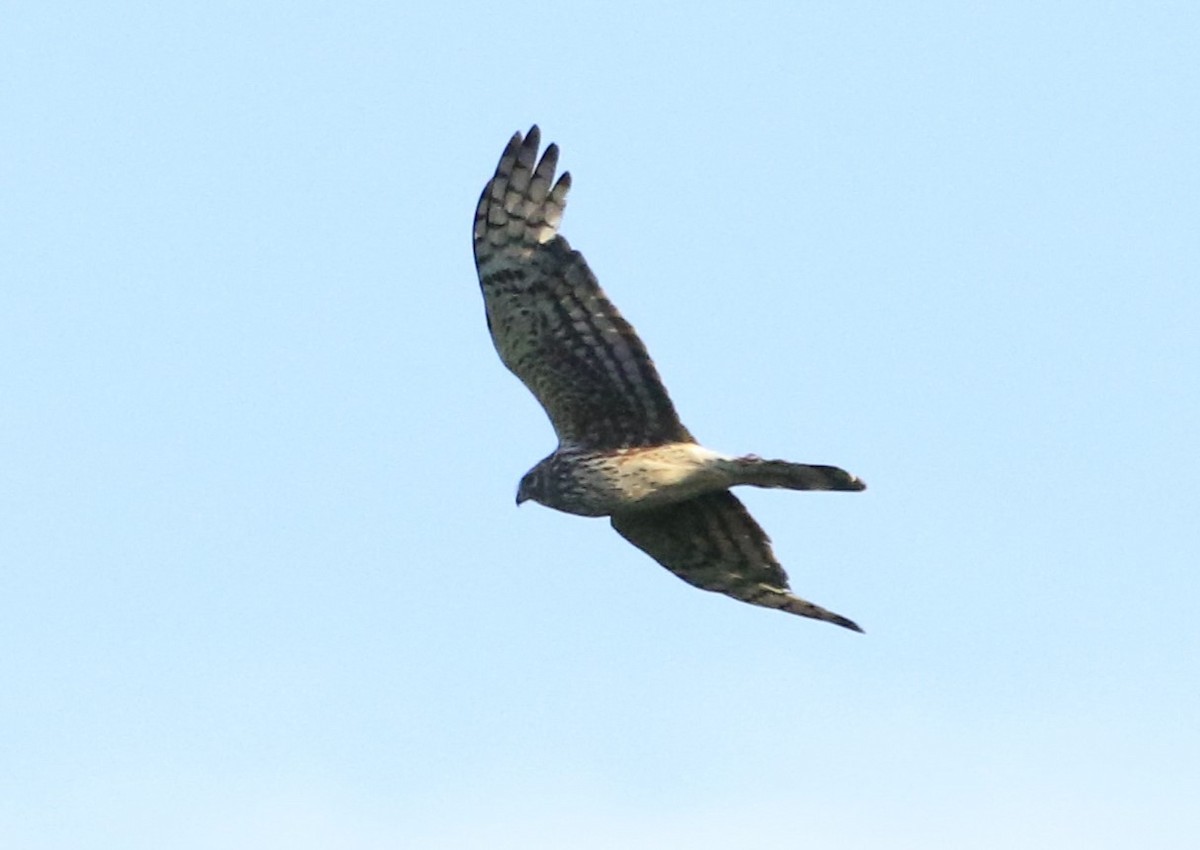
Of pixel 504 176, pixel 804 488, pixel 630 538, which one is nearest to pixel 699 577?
pixel 630 538

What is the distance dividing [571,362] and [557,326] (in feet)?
0.75

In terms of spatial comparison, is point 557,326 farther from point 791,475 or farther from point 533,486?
point 791,475

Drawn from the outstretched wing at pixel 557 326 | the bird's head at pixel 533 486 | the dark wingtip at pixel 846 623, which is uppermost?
the outstretched wing at pixel 557 326

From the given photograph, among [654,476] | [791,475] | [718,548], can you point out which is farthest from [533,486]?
[791,475]

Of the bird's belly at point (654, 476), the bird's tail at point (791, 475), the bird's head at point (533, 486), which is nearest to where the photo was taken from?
the bird's tail at point (791, 475)

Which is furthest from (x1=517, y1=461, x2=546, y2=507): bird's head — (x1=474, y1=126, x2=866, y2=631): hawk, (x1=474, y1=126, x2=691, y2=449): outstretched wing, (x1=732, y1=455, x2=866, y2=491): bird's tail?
(x1=732, y1=455, x2=866, y2=491): bird's tail

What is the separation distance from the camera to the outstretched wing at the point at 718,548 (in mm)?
14312

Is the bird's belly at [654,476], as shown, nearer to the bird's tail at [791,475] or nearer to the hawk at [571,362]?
the hawk at [571,362]

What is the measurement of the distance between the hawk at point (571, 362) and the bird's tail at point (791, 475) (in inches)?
4.4

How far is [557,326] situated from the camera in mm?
13773

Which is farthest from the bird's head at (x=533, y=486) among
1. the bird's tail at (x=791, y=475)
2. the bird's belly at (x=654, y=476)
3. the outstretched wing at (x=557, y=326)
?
the bird's tail at (x=791, y=475)

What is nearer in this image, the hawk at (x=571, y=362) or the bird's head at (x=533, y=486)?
the hawk at (x=571, y=362)

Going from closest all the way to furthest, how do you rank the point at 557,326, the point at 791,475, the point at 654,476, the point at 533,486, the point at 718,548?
the point at 791,475, the point at 654,476, the point at 557,326, the point at 533,486, the point at 718,548

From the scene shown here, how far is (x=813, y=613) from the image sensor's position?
47.2ft
